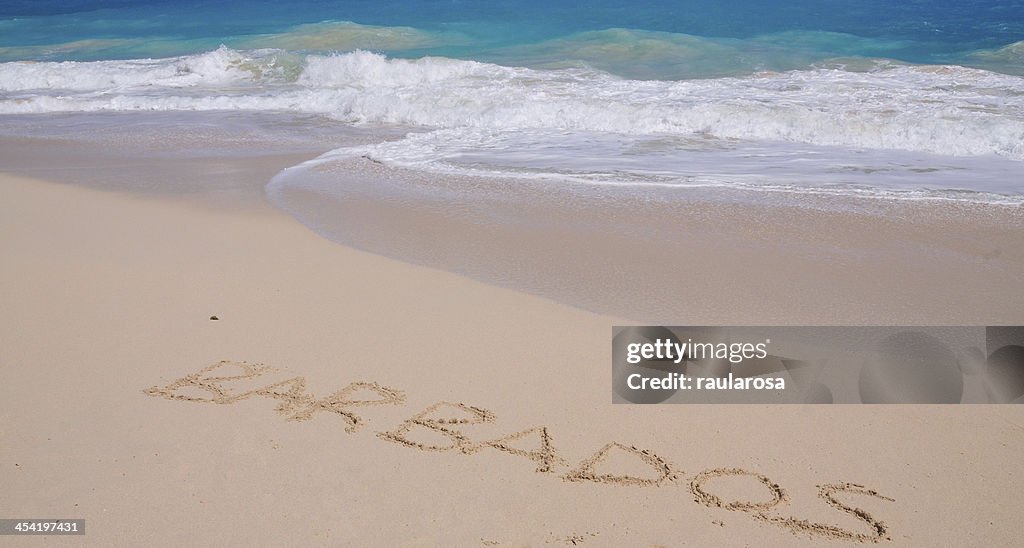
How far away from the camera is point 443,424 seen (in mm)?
3195

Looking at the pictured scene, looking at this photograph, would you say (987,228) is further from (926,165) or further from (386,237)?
(386,237)

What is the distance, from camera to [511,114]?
36.7ft

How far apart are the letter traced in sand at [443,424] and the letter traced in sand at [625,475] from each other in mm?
414

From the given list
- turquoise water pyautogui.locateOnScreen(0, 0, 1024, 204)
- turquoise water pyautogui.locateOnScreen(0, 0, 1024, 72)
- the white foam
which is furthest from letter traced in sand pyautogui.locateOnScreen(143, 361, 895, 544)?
turquoise water pyautogui.locateOnScreen(0, 0, 1024, 72)

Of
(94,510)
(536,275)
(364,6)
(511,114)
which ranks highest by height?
(364,6)

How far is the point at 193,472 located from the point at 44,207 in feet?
16.2

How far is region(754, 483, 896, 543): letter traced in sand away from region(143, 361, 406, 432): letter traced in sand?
1.54 metres

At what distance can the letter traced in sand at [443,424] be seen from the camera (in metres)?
3.05

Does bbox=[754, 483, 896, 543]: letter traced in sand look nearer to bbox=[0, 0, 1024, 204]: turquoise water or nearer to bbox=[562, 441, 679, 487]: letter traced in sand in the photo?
bbox=[562, 441, 679, 487]: letter traced in sand

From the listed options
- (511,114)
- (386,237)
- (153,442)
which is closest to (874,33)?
(511,114)

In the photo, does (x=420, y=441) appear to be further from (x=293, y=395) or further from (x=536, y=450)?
(x=293, y=395)

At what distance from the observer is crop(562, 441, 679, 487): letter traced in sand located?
2814 mm

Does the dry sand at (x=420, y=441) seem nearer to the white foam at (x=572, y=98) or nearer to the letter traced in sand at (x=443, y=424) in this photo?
the letter traced in sand at (x=443, y=424)

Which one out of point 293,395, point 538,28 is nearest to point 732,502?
point 293,395
